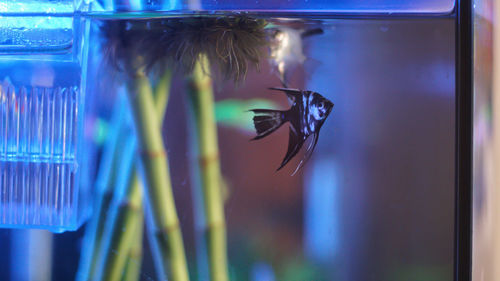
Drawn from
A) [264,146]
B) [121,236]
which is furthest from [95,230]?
[264,146]

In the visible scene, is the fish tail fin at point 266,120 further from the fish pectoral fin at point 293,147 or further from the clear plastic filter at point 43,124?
the clear plastic filter at point 43,124

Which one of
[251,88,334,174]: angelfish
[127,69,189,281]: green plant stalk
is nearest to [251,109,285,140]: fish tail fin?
[251,88,334,174]: angelfish

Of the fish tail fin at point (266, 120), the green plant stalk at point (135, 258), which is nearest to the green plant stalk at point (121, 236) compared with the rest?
the green plant stalk at point (135, 258)

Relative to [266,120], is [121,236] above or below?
below

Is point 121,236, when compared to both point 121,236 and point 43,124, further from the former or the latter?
point 43,124

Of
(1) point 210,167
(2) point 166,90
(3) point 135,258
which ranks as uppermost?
(2) point 166,90

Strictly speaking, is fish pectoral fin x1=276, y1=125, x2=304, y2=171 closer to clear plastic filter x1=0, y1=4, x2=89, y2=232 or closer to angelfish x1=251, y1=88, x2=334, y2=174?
angelfish x1=251, y1=88, x2=334, y2=174
